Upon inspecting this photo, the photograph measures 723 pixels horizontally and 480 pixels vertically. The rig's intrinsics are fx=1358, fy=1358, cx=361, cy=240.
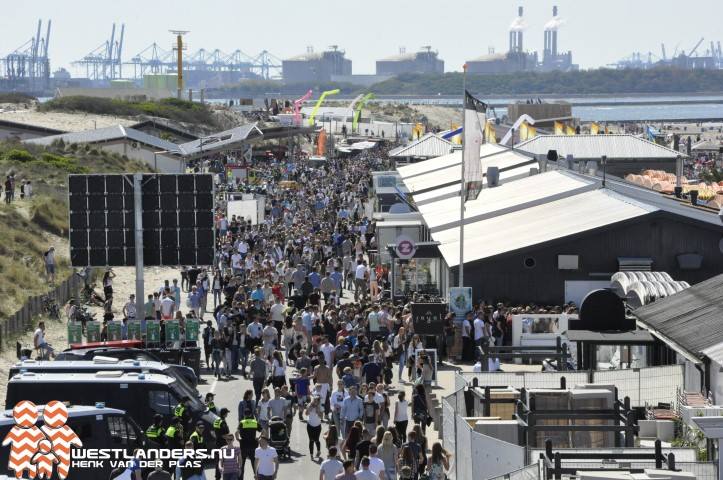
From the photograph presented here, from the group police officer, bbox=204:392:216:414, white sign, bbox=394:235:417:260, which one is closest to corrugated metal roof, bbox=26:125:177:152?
white sign, bbox=394:235:417:260

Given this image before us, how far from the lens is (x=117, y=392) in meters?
15.6

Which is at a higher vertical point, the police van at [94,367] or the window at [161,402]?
the police van at [94,367]

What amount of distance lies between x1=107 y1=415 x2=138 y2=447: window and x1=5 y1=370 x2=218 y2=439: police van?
85 centimetres

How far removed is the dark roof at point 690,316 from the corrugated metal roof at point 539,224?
6260mm

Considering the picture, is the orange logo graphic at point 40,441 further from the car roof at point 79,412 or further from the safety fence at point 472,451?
the safety fence at point 472,451

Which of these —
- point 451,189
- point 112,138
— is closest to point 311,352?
point 451,189

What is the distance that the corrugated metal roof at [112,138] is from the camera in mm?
67062

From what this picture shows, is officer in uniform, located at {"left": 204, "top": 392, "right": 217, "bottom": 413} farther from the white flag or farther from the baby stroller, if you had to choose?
the white flag

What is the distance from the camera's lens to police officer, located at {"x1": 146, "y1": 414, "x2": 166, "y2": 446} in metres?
14.7

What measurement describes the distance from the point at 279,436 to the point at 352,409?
3.06 ft

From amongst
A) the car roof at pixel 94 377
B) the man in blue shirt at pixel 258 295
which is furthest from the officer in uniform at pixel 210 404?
the man in blue shirt at pixel 258 295

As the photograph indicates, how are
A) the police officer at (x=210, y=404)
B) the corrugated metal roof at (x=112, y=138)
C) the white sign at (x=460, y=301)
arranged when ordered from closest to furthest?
Result: the police officer at (x=210, y=404), the white sign at (x=460, y=301), the corrugated metal roof at (x=112, y=138)

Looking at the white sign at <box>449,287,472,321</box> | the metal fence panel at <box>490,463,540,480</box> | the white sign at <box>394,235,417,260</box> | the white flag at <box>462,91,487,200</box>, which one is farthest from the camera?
the white sign at <box>394,235,417,260</box>

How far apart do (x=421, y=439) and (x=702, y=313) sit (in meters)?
4.01
